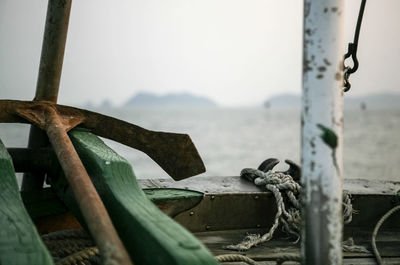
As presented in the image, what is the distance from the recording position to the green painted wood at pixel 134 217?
1207 millimetres

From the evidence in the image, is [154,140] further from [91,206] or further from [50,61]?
[91,206]

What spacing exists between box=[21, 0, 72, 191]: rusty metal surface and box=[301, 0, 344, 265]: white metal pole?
159cm

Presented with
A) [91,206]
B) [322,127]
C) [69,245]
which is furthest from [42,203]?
[322,127]

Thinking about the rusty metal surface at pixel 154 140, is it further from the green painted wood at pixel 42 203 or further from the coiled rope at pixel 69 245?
the coiled rope at pixel 69 245

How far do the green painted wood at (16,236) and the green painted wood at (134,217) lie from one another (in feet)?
0.73

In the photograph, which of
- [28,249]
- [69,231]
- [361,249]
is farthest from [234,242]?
[28,249]

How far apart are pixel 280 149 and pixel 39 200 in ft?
126

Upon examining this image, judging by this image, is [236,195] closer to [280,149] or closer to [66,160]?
[66,160]

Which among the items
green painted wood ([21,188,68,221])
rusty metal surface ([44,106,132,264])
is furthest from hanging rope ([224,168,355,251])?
rusty metal surface ([44,106,132,264])

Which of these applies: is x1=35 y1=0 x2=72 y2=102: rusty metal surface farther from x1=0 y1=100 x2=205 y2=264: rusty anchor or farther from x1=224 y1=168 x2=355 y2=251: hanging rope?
x1=224 y1=168 x2=355 y2=251: hanging rope

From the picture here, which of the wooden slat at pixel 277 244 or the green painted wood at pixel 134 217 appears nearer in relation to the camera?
the green painted wood at pixel 134 217

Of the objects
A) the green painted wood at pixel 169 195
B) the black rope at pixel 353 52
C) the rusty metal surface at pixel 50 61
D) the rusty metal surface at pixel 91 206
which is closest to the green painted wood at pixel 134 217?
the rusty metal surface at pixel 91 206

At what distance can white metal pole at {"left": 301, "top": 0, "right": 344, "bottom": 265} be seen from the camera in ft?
4.31

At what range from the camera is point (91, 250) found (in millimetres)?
1745
